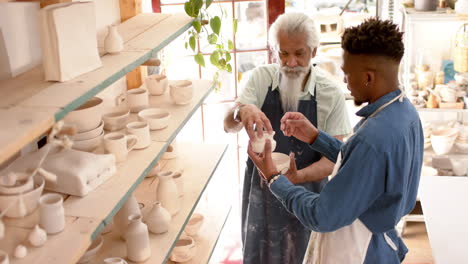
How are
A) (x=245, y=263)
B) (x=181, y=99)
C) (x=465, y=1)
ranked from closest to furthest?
(x=181, y=99)
(x=245, y=263)
(x=465, y=1)

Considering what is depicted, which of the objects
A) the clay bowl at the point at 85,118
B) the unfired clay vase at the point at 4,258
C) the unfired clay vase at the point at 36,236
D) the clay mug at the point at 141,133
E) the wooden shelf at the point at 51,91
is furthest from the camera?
the clay mug at the point at 141,133

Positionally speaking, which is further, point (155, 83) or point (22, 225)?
point (155, 83)

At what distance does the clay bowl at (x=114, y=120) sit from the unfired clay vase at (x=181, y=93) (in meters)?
0.29

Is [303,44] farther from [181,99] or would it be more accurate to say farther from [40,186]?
[40,186]

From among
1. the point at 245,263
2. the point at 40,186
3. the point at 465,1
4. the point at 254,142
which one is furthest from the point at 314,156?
the point at 465,1

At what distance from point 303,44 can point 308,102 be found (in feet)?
0.98

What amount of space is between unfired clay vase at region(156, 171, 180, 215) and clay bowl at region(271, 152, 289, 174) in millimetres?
521

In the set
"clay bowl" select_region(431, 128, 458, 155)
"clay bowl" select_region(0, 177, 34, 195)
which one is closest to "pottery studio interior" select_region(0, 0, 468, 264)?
"clay bowl" select_region(0, 177, 34, 195)

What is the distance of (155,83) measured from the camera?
8.92 ft

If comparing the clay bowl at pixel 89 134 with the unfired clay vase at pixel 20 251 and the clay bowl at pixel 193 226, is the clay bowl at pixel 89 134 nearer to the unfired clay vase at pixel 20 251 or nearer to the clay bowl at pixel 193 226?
the unfired clay vase at pixel 20 251

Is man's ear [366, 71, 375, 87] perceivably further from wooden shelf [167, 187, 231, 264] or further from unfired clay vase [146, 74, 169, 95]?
wooden shelf [167, 187, 231, 264]

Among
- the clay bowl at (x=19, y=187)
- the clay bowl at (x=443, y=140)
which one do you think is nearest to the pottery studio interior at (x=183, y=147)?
the clay bowl at (x=19, y=187)

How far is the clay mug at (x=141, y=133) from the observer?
7.02 ft

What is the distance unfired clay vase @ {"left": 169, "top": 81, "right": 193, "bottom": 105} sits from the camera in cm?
254
